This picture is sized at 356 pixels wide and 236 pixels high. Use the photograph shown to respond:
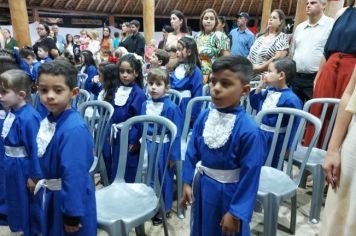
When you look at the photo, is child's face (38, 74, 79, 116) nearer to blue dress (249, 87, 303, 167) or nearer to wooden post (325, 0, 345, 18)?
blue dress (249, 87, 303, 167)

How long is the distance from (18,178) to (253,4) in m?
14.4

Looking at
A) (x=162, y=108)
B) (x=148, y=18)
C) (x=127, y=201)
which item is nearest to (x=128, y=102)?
(x=162, y=108)

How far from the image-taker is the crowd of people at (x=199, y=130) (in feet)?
4.20

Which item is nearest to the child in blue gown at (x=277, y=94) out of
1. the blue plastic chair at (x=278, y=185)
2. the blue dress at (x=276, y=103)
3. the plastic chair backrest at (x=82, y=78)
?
the blue dress at (x=276, y=103)

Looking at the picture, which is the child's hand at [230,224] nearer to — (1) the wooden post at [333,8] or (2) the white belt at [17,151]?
(2) the white belt at [17,151]

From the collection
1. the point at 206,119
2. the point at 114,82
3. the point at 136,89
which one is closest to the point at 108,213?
the point at 206,119

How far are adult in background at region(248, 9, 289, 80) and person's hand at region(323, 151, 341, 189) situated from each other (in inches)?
89.9

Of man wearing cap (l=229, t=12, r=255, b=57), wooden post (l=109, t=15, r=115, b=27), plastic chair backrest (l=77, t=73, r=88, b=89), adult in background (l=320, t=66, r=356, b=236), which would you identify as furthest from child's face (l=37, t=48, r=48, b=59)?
wooden post (l=109, t=15, r=115, b=27)

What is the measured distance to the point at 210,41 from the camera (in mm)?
3543

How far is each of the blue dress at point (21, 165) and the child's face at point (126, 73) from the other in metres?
0.77

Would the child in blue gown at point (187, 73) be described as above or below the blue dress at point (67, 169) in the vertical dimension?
above

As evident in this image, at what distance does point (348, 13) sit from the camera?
2.23 m

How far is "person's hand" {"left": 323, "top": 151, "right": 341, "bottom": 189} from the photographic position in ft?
3.64

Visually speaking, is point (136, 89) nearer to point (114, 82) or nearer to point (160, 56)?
point (114, 82)
